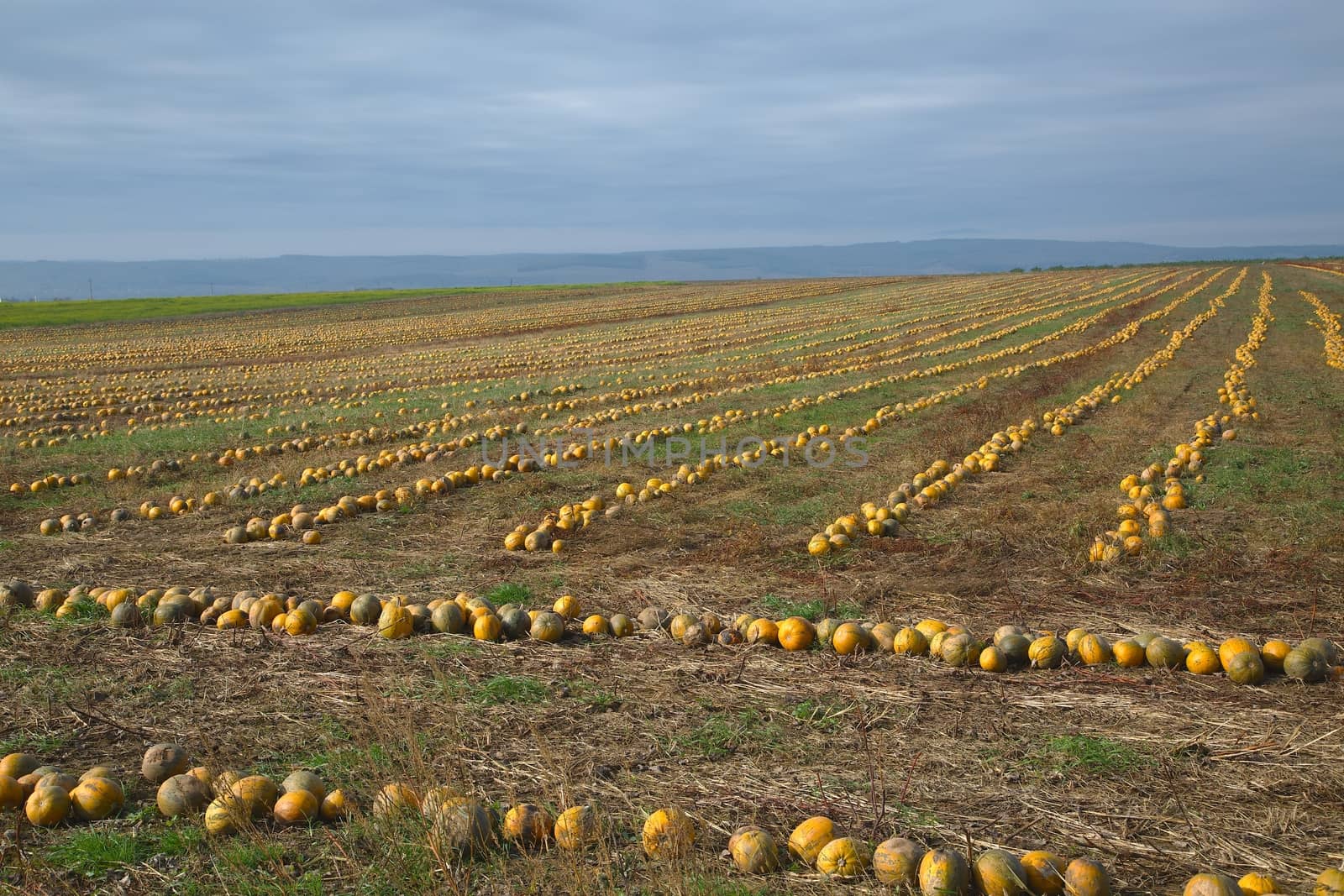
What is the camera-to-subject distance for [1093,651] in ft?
17.2

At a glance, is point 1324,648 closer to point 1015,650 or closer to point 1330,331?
point 1015,650

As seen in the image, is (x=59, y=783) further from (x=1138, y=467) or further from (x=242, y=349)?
(x=242, y=349)

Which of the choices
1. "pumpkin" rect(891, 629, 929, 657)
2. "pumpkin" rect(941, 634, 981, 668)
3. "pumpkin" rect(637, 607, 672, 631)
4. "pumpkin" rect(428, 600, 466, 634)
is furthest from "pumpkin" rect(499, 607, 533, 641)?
"pumpkin" rect(941, 634, 981, 668)

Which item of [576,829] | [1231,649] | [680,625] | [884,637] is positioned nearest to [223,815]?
[576,829]

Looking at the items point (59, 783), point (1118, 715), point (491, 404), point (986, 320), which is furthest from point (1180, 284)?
point (59, 783)

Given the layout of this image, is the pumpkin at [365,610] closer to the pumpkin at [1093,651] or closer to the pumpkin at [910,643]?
the pumpkin at [910,643]

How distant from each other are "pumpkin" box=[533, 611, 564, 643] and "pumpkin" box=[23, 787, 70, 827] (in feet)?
8.42

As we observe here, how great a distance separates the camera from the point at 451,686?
5.05 m

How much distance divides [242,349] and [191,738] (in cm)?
3244

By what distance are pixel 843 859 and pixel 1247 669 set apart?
2905mm

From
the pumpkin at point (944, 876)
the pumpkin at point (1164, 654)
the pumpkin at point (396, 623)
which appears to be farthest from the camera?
the pumpkin at point (396, 623)

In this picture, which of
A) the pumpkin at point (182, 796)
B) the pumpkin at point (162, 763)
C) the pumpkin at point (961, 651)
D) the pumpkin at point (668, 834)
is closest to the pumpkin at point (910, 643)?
the pumpkin at point (961, 651)

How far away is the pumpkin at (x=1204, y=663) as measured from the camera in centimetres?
507

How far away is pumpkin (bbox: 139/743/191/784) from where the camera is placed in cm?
414
